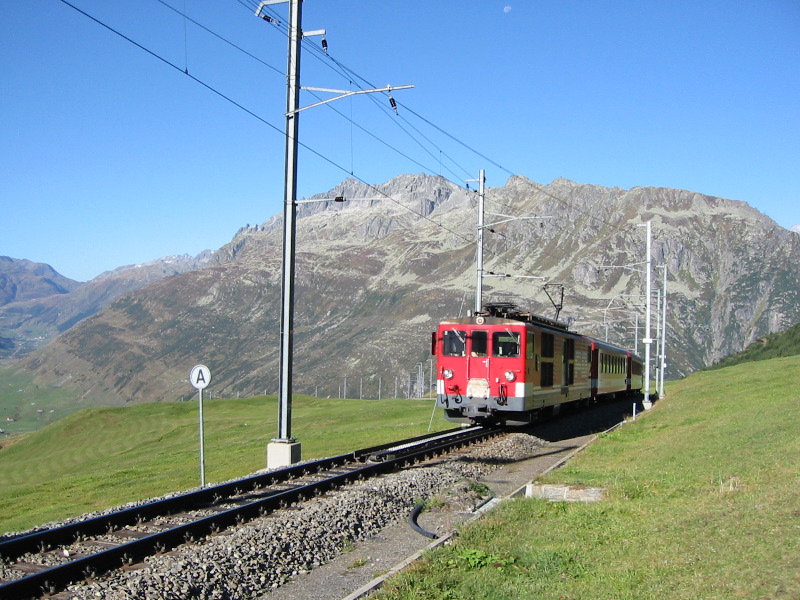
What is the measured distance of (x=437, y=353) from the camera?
2548cm

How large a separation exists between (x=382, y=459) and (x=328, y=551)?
7.78 metres

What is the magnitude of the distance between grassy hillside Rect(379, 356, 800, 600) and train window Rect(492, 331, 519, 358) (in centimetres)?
765

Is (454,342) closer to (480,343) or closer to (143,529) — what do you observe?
(480,343)

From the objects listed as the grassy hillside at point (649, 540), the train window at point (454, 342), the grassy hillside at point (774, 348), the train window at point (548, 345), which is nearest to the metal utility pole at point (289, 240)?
the grassy hillside at point (649, 540)

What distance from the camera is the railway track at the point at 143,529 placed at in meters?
8.38

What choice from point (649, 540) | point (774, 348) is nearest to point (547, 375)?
point (649, 540)

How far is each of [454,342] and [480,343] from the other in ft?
3.11

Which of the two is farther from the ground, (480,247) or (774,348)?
(480,247)

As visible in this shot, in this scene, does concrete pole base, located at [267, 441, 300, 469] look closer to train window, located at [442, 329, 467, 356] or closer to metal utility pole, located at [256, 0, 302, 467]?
metal utility pole, located at [256, 0, 302, 467]

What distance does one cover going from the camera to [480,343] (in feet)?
79.6

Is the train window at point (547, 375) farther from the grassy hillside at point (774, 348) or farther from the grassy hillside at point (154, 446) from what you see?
the grassy hillside at point (774, 348)

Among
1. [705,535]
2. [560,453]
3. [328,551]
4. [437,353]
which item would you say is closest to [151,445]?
[437,353]

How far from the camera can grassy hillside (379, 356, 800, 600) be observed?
7.37 meters

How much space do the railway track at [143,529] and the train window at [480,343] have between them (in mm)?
7902
